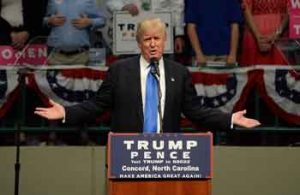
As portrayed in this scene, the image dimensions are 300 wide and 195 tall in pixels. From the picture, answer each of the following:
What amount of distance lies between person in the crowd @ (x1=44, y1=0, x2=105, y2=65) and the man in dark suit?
275 cm

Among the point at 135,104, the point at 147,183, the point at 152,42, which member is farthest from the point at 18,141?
the point at 147,183

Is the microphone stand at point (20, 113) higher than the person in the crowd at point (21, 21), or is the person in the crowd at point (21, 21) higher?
the person in the crowd at point (21, 21)

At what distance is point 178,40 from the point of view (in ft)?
27.7

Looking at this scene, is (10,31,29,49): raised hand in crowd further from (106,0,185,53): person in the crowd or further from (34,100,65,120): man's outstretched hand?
(34,100,65,120): man's outstretched hand

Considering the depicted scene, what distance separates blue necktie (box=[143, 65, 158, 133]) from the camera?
17.9ft

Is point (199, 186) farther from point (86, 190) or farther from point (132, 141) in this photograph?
point (86, 190)

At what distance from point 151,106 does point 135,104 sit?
15 centimetres

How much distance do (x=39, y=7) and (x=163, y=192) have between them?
432 cm

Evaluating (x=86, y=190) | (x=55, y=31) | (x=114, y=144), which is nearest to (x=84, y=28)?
(x=55, y=31)

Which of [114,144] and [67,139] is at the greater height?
[114,144]

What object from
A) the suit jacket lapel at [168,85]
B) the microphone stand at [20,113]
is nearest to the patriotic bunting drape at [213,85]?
the microphone stand at [20,113]

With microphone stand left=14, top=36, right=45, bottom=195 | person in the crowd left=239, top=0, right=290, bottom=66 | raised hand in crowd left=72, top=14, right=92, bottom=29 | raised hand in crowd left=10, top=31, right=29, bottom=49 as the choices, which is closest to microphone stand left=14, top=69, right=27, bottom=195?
microphone stand left=14, top=36, right=45, bottom=195

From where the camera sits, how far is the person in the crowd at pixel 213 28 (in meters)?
8.41

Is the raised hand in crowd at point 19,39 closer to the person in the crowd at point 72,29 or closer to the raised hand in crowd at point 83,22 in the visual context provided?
the person in the crowd at point 72,29
